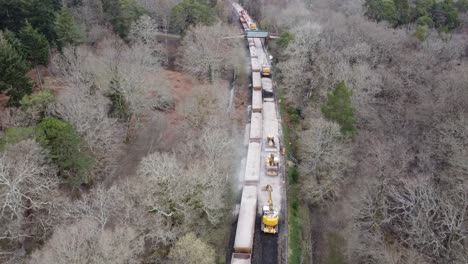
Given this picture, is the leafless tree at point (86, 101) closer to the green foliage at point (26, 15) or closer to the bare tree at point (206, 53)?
the green foliage at point (26, 15)

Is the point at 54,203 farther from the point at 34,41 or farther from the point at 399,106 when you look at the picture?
the point at 399,106

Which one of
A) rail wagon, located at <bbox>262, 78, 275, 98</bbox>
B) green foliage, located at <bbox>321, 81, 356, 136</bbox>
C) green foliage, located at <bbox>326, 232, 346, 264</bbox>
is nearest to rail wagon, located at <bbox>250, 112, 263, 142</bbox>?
rail wagon, located at <bbox>262, 78, 275, 98</bbox>

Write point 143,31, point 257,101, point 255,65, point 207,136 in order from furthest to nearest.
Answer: point 255,65, point 143,31, point 257,101, point 207,136

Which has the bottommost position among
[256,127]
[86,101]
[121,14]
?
[256,127]

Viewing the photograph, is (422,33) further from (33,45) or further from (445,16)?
(33,45)

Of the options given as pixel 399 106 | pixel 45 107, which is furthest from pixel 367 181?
pixel 45 107

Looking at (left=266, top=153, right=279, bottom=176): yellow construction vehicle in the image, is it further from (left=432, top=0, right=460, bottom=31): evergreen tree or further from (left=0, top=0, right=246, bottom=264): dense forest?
(left=432, top=0, right=460, bottom=31): evergreen tree

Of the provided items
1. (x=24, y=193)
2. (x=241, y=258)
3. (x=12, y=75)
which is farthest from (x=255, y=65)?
(x=24, y=193)
